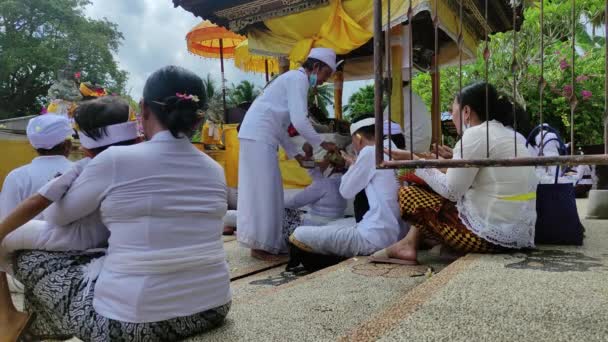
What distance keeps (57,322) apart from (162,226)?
2.00 ft

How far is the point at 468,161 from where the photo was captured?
197cm

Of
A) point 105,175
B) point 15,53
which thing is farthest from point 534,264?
point 15,53

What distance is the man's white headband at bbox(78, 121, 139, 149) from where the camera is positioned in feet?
5.95

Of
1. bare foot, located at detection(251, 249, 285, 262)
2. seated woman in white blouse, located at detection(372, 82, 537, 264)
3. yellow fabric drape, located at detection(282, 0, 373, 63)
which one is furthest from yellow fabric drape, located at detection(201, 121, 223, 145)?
seated woman in white blouse, located at detection(372, 82, 537, 264)

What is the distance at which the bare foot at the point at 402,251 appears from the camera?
2.81m

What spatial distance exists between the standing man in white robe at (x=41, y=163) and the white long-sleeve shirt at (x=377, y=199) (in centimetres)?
176

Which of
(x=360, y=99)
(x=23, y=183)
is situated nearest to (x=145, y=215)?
(x=23, y=183)

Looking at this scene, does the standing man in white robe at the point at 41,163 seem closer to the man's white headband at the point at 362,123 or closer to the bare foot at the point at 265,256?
the bare foot at the point at 265,256

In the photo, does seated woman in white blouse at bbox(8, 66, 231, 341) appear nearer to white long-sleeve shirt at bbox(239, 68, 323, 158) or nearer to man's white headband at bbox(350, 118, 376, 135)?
man's white headband at bbox(350, 118, 376, 135)

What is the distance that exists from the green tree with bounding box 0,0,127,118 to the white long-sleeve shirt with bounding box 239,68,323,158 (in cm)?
1997

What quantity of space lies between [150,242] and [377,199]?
Answer: 5.98ft

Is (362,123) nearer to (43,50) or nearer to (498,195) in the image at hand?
(498,195)

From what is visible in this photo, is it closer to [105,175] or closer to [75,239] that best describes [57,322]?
[75,239]

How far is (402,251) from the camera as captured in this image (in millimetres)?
2840
